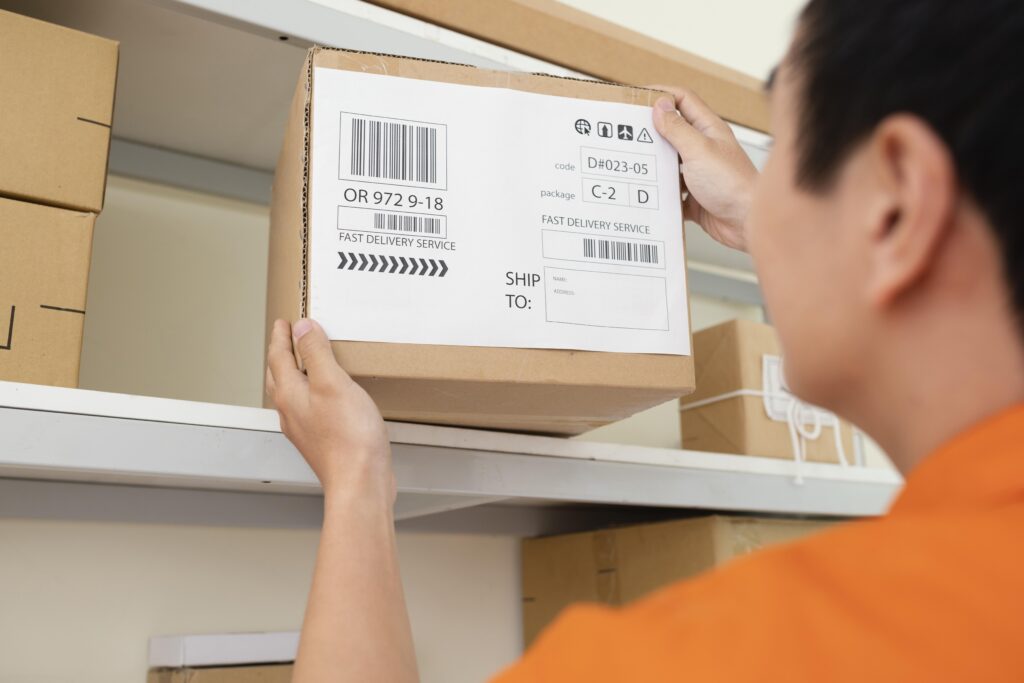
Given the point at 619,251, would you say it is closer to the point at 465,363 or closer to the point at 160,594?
the point at 465,363

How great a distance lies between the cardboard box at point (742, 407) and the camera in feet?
4.01

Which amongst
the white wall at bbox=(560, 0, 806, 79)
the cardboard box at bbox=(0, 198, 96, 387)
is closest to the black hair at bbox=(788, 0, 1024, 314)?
the cardboard box at bbox=(0, 198, 96, 387)

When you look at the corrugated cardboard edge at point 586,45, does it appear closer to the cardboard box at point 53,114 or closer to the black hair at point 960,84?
the cardboard box at point 53,114

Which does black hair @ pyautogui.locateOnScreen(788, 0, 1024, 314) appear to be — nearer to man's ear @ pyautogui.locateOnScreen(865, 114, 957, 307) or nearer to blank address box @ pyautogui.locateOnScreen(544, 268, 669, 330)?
man's ear @ pyautogui.locateOnScreen(865, 114, 957, 307)

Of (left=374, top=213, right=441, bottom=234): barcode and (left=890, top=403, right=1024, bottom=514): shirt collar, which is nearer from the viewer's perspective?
(left=890, top=403, right=1024, bottom=514): shirt collar

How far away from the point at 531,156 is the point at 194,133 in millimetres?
599

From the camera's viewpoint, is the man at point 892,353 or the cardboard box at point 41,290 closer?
the man at point 892,353

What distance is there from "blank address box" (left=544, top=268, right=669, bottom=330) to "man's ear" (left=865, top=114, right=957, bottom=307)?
356mm

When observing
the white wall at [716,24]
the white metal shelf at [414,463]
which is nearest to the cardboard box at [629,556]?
the white metal shelf at [414,463]

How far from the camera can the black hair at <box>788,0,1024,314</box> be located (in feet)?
1.18

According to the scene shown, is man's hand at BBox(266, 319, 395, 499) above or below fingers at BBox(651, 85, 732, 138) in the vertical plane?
below

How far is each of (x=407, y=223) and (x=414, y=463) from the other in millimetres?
243

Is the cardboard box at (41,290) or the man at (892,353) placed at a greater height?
the cardboard box at (41,290)

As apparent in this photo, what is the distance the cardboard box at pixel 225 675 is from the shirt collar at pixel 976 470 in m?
0.82
